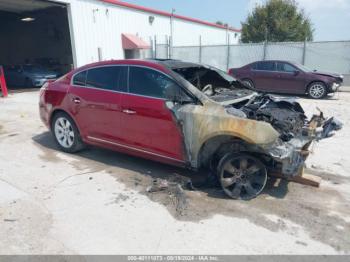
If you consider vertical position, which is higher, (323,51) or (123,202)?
(323,51)

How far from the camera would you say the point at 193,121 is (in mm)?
3861

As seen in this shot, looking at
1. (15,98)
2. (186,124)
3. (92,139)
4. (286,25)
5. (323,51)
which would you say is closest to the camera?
Answer: (186,124)

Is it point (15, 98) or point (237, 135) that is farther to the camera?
point (15, 98)

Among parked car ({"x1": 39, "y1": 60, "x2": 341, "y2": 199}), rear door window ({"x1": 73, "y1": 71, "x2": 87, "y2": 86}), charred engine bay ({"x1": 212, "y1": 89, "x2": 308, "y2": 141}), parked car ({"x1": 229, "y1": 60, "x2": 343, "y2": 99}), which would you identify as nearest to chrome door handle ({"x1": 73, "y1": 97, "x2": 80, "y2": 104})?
parked car ({"x1": 39, "y1": 60, "x2": 341, "y2": 199})

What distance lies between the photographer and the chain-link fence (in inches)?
602

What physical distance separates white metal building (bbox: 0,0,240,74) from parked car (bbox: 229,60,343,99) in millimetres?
9263

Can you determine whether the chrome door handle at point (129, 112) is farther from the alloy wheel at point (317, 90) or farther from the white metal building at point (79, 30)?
the white metal building at point (79, 30)

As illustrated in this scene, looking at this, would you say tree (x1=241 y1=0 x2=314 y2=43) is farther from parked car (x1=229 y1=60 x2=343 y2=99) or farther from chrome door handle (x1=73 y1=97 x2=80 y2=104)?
chrome door handle (x1=73 y1=97 x2=80 y2=104)

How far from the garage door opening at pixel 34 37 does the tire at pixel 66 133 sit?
1315 cm

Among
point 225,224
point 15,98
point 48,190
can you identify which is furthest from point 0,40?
point 225,224

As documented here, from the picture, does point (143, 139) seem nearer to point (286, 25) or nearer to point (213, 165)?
point (213, 165)

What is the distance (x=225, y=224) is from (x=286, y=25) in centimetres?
2905

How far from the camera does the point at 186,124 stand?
12.8ft

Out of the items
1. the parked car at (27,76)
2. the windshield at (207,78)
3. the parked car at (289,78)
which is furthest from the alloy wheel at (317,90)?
the parked car at (27,76)
